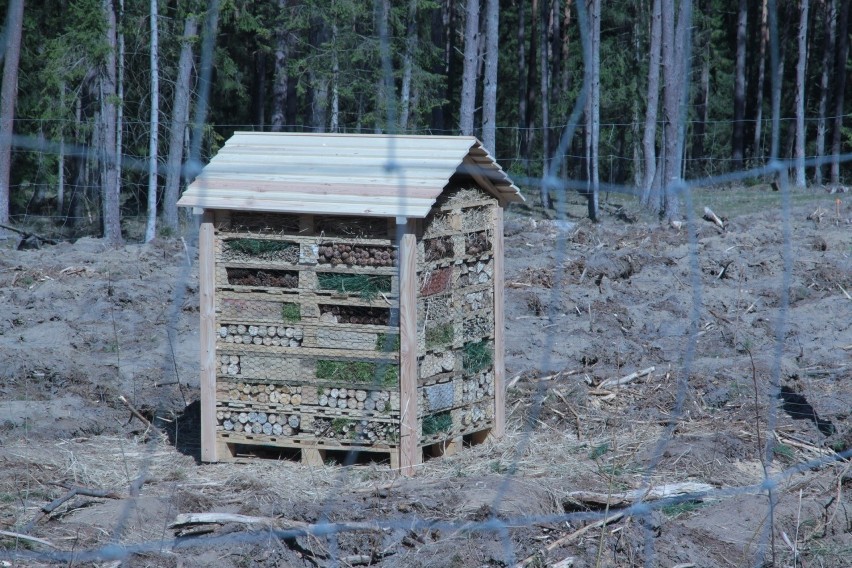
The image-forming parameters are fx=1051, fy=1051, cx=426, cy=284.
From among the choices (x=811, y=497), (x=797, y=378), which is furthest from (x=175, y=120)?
(x=811, y=497)

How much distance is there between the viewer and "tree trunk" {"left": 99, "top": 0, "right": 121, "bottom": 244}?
59.3 feet

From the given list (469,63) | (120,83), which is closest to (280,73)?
(120,83)

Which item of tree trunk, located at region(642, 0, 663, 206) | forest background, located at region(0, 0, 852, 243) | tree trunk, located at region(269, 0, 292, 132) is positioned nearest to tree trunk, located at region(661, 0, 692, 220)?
forest background, located at region(0, 0, 852, 243)

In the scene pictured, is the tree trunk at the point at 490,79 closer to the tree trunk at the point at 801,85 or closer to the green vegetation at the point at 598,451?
the tree trunk at the point at 801,85

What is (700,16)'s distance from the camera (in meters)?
33.6

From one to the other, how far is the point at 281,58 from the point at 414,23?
119 inches

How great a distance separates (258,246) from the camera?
658 cm

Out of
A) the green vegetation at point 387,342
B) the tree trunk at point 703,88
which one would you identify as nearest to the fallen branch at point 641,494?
the green vegetation at point 387,342

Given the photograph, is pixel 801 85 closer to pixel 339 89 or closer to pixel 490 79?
pixel 490 79

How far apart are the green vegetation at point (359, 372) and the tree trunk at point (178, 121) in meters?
11.3

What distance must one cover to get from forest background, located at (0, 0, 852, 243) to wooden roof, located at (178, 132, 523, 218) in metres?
4.19

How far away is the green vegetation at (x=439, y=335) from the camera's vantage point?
6613 mm

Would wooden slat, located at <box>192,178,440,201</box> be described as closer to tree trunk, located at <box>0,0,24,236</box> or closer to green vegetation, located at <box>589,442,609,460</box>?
green vegetation, located at <box>589,442,609,460</box>

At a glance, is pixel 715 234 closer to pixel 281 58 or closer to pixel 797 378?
pixel 797 378
